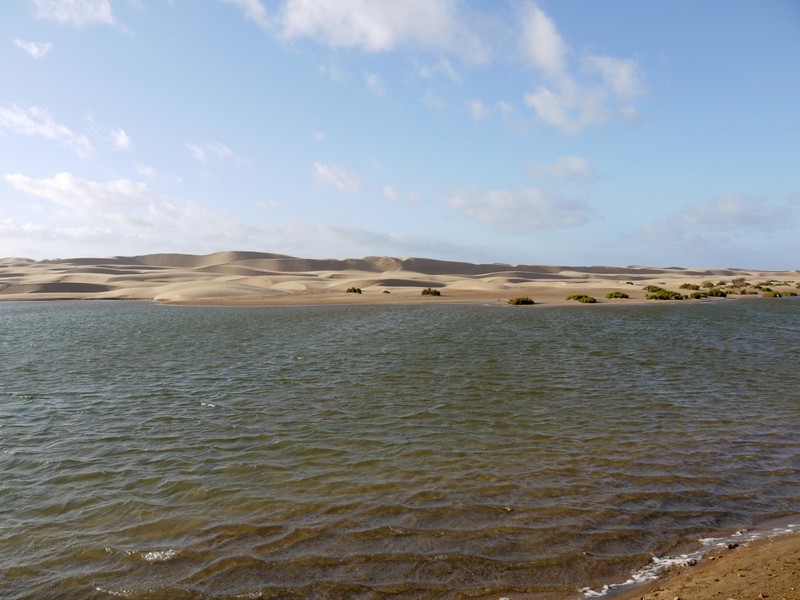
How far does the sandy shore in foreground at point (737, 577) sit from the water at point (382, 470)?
16.1 inches

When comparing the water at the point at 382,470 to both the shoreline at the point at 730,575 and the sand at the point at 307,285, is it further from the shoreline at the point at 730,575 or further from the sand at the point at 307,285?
the sand at the point at 307,285

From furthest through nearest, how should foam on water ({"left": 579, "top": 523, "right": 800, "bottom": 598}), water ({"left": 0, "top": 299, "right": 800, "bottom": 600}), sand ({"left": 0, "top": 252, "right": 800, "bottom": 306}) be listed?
1. sand ({"left": 0, "top": 252, "right": 800, "bottom": 306})
2. water ({"left": 0, "top": 299, "right": 800, "bottom": 600})
3. foam on water ({"left": 579, "top": 523, "right": 800, "bottom": 598})

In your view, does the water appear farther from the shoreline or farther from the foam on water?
the shoreline

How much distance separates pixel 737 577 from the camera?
5238 millimetres

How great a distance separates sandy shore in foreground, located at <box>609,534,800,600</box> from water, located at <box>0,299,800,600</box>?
1.35 feet

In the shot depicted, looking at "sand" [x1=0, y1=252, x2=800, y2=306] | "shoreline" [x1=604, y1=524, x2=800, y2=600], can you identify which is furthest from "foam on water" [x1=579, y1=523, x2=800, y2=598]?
"sand" [x1=0, y1=252, x2=800, y2=306]

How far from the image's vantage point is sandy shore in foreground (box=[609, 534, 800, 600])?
4.90 metres

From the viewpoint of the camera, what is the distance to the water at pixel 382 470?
595 centimetres

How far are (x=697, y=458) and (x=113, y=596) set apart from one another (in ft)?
28.1

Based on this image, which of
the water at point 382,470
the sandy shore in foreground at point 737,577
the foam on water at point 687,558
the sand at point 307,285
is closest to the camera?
the sandy shore in foreground at point 737,577

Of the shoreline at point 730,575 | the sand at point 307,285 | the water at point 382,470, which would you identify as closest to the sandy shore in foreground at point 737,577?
the shoreline at point 730,575

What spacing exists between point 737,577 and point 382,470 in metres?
4.87

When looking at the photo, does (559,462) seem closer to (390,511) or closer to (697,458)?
(697,458)

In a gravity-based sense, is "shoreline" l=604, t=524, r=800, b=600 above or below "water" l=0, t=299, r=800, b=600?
above
